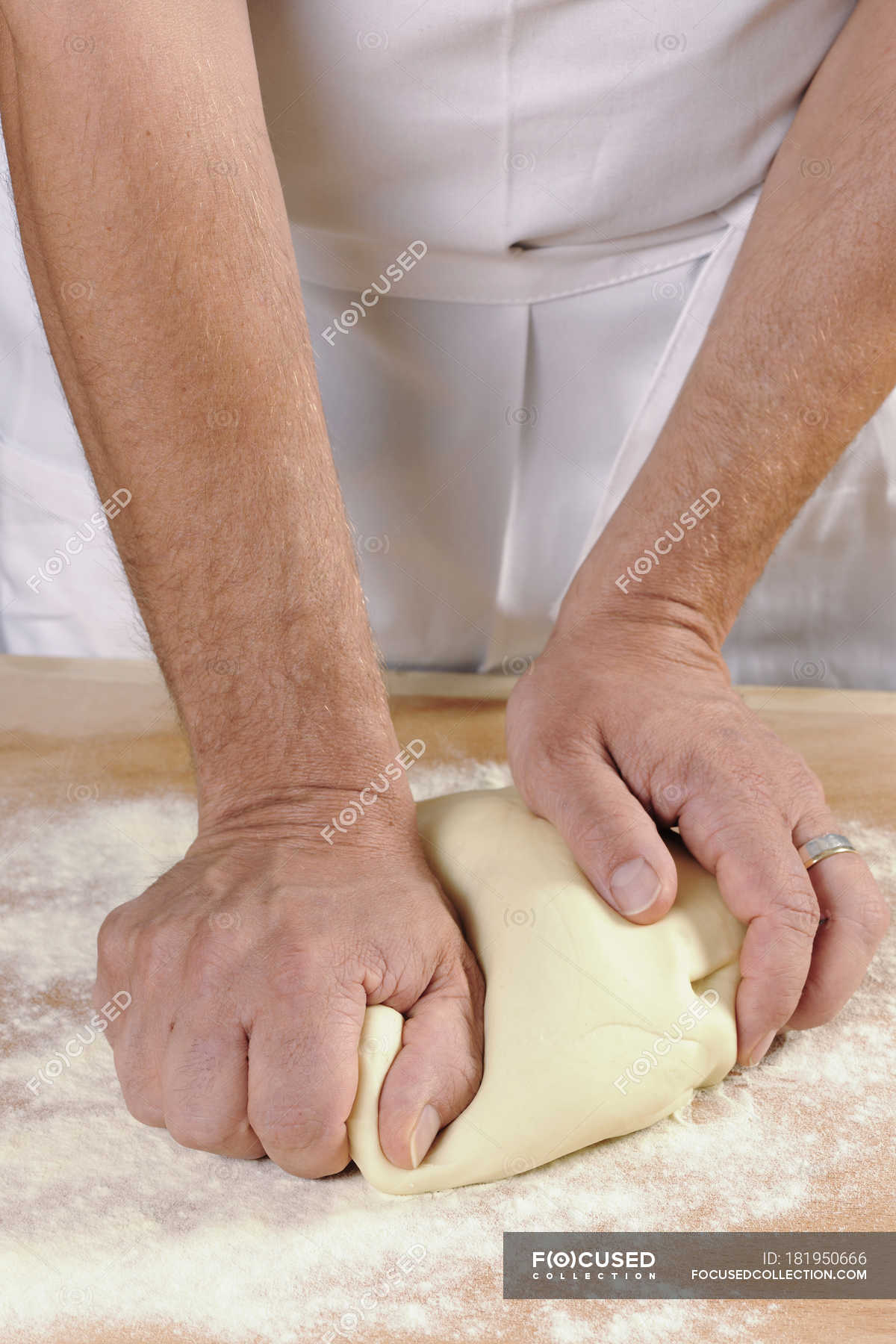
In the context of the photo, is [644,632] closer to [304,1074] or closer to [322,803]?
[322,803]

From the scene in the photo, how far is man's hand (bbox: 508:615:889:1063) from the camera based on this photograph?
3.13 feet

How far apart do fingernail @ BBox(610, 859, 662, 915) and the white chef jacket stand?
763 millimetres

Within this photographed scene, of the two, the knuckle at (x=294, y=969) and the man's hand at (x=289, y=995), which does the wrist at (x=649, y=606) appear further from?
the knuckle at (x=294, y=969)

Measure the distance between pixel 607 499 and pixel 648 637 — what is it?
519 mm

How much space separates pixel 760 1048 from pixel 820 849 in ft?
0.60

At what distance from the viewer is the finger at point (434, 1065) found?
825mm

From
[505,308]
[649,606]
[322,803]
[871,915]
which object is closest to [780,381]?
[649,606]

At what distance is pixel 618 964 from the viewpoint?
920mm

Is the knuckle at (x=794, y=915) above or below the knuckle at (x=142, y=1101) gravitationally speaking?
above

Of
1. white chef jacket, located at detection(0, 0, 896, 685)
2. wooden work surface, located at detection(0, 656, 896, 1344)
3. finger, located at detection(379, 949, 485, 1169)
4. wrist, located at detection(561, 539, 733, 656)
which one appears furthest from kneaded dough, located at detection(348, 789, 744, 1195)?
white chef jacket, located at detection(0, 0, 896, 685)

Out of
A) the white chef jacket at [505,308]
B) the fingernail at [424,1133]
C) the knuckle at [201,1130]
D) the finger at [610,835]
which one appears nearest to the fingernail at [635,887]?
the finger at [610,835]

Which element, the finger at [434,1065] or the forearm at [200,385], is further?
the forearm at [200,385]

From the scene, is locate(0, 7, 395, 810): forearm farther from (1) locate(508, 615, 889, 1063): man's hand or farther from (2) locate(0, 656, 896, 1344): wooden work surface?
(2) locate(0, 656, 896, 1344): wooden work surface

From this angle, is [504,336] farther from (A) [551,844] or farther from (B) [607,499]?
(A) [551,844]
